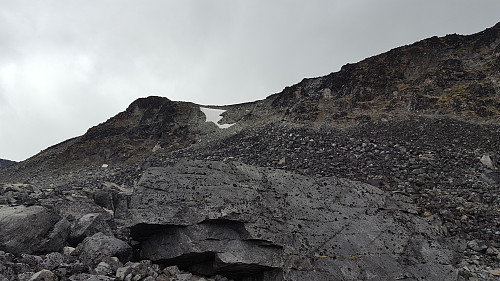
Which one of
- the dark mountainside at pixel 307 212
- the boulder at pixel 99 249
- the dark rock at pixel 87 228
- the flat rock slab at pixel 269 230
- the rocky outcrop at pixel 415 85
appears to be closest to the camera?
the boulder at pixel 99 249

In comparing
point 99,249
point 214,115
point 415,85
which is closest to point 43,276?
point 99,249

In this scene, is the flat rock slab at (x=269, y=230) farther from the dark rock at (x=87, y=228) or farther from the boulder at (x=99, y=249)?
the dark rock at (x=87, y=228)

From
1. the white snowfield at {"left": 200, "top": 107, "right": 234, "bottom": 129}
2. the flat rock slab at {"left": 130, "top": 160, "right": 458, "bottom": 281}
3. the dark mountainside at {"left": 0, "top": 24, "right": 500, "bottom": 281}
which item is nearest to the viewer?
the dark mountainside at {"left": 0, "top": 24, "right": 500, "bottom": 281}

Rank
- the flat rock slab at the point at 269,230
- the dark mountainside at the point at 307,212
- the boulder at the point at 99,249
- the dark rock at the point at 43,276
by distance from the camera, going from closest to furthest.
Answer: the dark rock at the point at 43,276 → the boulder at the point at 99,249 → the dark mountainside at the point at 307,212 → the flat rock slab at the point at 269,230

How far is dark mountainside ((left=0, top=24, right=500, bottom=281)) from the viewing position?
8.41 m

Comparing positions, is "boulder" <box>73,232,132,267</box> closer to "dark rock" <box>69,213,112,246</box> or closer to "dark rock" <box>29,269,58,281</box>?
"dark rock" <box>69,213,112,246</box>

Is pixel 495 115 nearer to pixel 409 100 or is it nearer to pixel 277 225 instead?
pixel 409 100

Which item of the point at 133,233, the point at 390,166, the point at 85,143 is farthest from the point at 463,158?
the point at 85,143

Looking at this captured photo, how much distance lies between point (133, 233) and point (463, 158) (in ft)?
50.0

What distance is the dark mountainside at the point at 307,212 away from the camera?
841 cm

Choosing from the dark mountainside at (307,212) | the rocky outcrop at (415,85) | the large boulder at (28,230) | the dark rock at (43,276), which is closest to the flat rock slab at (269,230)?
the dark mountainside at (307,212)

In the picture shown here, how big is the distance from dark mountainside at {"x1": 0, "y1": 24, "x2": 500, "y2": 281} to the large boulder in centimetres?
3

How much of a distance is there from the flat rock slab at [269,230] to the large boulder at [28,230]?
2.09 m

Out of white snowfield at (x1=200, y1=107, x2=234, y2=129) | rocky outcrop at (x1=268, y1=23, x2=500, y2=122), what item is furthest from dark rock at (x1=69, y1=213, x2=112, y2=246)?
white snowfield at (x1=200, y1=107, x2=234, y2=129)
